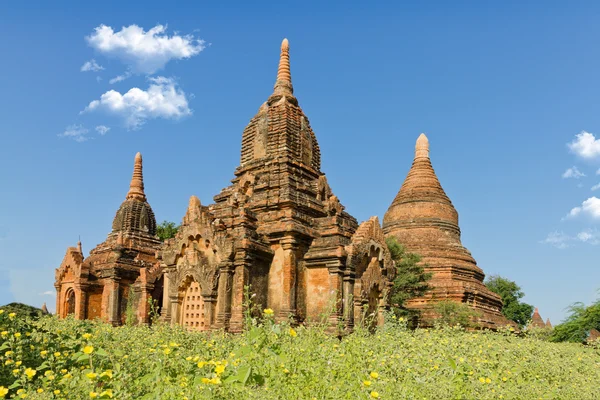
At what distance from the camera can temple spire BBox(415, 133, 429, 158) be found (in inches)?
1217

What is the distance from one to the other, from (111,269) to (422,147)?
18198 millimetres

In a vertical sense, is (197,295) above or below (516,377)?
above

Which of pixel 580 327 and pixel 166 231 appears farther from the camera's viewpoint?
pixel 166 231

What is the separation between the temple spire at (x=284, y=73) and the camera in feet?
61.2

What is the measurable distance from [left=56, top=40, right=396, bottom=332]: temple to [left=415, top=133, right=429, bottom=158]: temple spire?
14012 millimetres

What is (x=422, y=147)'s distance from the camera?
3109cm

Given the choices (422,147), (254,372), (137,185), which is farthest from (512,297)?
(254,372)

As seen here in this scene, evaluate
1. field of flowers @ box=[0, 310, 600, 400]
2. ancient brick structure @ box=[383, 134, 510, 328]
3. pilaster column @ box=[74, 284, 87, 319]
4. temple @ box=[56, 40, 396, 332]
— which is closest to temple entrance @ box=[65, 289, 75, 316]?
pilaster column @ box=[74, 284, 87, 319]

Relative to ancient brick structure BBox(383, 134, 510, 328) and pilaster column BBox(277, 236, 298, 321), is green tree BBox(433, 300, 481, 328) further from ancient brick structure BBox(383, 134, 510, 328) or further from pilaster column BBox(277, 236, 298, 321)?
pilaster column BBox(277, 236, 298, 321)

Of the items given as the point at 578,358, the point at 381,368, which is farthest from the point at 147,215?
the point at 381,368

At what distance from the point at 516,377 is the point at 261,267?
7959 mm

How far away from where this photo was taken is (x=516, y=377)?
777 cm

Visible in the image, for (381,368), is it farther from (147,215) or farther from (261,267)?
(147,215)

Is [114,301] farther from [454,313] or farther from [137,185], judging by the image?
[454,313]
